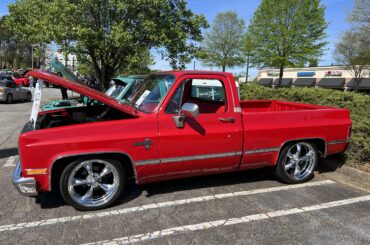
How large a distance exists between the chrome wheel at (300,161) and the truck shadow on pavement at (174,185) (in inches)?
14.8

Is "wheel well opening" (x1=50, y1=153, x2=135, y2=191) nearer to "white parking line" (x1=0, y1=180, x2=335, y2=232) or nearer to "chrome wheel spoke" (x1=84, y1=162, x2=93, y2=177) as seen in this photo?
"chrome wheel spoke" (x1=84, y1=162, x2=93, y2=177)

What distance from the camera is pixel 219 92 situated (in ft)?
16.9

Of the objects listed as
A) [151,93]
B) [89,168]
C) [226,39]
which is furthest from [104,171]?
[226,39]

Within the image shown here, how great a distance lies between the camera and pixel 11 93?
20.0 m

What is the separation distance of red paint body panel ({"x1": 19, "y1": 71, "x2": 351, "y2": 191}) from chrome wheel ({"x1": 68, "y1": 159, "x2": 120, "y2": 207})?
258mm

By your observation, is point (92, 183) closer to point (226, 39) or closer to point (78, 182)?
point (78, 182)

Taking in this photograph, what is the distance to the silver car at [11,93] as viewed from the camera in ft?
63.9

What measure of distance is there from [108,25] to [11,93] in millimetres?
8016

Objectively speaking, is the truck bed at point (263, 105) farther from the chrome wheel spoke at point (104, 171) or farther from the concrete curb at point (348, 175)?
the chrome wheel spoke at point (104, 171)

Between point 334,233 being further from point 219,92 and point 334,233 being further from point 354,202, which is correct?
point 219,92

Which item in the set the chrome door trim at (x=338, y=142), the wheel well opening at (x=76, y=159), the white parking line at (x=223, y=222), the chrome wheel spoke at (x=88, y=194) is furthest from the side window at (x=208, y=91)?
the chrome wheel spoke at (x=88, y=194)

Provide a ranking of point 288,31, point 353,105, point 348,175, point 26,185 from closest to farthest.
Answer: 1. point 26,185
2. point 348,175
3. point 353,105
4. point 288,31

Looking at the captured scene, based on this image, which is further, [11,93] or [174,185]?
[11,93]

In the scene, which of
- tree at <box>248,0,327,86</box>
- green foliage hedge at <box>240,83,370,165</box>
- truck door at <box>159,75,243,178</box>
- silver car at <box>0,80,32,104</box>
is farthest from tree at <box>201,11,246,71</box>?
truck door at <box>159,75,243,178</box>
